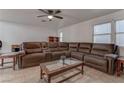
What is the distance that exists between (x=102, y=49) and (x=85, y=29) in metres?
1.68

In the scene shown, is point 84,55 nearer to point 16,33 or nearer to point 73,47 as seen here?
point 73,47

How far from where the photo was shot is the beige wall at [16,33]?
513 cm

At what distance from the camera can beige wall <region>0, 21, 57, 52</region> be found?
16.8 ft

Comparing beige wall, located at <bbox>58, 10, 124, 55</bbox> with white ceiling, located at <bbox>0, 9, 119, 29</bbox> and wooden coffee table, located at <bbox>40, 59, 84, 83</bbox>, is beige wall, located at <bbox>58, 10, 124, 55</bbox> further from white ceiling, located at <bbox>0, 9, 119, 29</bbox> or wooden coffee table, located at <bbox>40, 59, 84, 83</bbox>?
wooden coffee table, located at <bbox>40, 59, 84, 83</bbox>

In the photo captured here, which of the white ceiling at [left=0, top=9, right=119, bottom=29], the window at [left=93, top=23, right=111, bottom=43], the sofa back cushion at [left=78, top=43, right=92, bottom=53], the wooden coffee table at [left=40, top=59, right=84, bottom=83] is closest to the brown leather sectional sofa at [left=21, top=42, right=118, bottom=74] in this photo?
the sofa back cushion at [left=78, top=43, right=92, bottom=53]

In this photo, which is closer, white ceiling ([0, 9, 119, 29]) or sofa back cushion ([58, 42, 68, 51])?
white ceiling ([0, 9, 119, 29])

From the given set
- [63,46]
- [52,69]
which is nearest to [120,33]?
[63,46]

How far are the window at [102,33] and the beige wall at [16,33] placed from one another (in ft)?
10.7

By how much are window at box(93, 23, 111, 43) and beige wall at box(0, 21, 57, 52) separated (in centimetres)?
325
